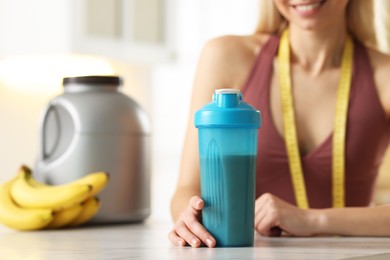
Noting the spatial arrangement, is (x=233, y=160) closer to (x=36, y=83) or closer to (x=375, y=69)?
(x=375, y=69)

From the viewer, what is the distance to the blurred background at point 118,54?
3098 millimetres

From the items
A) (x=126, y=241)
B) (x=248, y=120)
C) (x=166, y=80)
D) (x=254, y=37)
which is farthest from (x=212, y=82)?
(x=166, y=80)

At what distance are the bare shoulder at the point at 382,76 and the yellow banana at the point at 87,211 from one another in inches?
30.0

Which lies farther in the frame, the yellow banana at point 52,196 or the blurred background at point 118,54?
the blurred background at point 118,54

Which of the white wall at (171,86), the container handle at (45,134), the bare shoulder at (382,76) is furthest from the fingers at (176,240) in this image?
the white wall at (171,86)

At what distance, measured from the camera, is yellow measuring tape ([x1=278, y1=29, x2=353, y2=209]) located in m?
2.08

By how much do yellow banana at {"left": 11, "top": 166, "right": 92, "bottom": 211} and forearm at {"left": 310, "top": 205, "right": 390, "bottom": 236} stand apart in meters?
0.53

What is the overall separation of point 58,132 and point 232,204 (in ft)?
2.63

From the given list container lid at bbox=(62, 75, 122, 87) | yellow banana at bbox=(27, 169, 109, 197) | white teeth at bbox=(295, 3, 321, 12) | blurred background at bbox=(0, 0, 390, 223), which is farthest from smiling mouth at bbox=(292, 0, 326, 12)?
blurred background at bbox=(0, 0, 390, 223)

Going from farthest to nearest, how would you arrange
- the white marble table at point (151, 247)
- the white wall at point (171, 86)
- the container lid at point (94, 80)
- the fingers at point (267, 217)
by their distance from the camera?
1. the white wall at point (171, 86)
2. the container lid at point (94, 80)
3. the fingers at point (267, 217)
4. the white marble table at point (151, 247)

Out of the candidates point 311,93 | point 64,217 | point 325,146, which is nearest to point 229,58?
point 311,93

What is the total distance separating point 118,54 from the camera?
3402 mm

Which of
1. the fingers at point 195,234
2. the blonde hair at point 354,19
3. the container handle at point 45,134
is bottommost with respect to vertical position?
the fingers at point 195,234

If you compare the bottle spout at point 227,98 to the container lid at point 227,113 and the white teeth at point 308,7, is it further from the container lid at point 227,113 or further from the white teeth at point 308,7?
the white teeth at point 308,7
